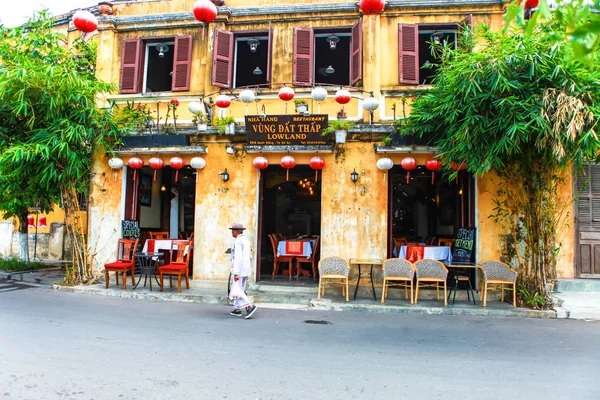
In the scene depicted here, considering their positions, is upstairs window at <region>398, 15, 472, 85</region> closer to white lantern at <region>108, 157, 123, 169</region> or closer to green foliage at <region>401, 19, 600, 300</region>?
green foliage at <region>401, 19, 600, 300</region>

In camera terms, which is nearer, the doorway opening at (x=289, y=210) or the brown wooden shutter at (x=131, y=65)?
the brown wooden shutter at (x=131, y=65)

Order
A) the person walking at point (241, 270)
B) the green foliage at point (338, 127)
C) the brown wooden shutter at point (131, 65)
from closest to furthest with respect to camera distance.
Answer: the person walking at point (241, 270) < the green foliage at point (338, 127) < the brown wooden shutter at point (131, 65)

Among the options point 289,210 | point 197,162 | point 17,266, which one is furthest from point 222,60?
point 17,266

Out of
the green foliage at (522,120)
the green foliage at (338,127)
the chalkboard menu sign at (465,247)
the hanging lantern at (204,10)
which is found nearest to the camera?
the green foliage at (522,120)

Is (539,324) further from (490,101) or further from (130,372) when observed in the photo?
(130,372)

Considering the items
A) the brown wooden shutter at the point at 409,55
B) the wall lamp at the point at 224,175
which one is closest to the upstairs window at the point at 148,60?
the wall lamp at the point at 224,175

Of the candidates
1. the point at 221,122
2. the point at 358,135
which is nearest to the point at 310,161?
the point at 358,135

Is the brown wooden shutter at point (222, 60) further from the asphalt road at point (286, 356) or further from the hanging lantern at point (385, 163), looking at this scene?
the asphalt road at point (286, 356)

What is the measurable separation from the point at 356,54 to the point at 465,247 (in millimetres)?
5716

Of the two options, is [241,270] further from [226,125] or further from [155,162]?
[155,162]

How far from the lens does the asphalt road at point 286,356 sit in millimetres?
3984

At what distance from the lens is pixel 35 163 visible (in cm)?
980

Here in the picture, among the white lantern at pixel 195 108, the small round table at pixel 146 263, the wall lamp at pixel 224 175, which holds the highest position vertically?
the white lantern at pixel 195 108

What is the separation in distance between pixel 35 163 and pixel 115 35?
4.58 meters
